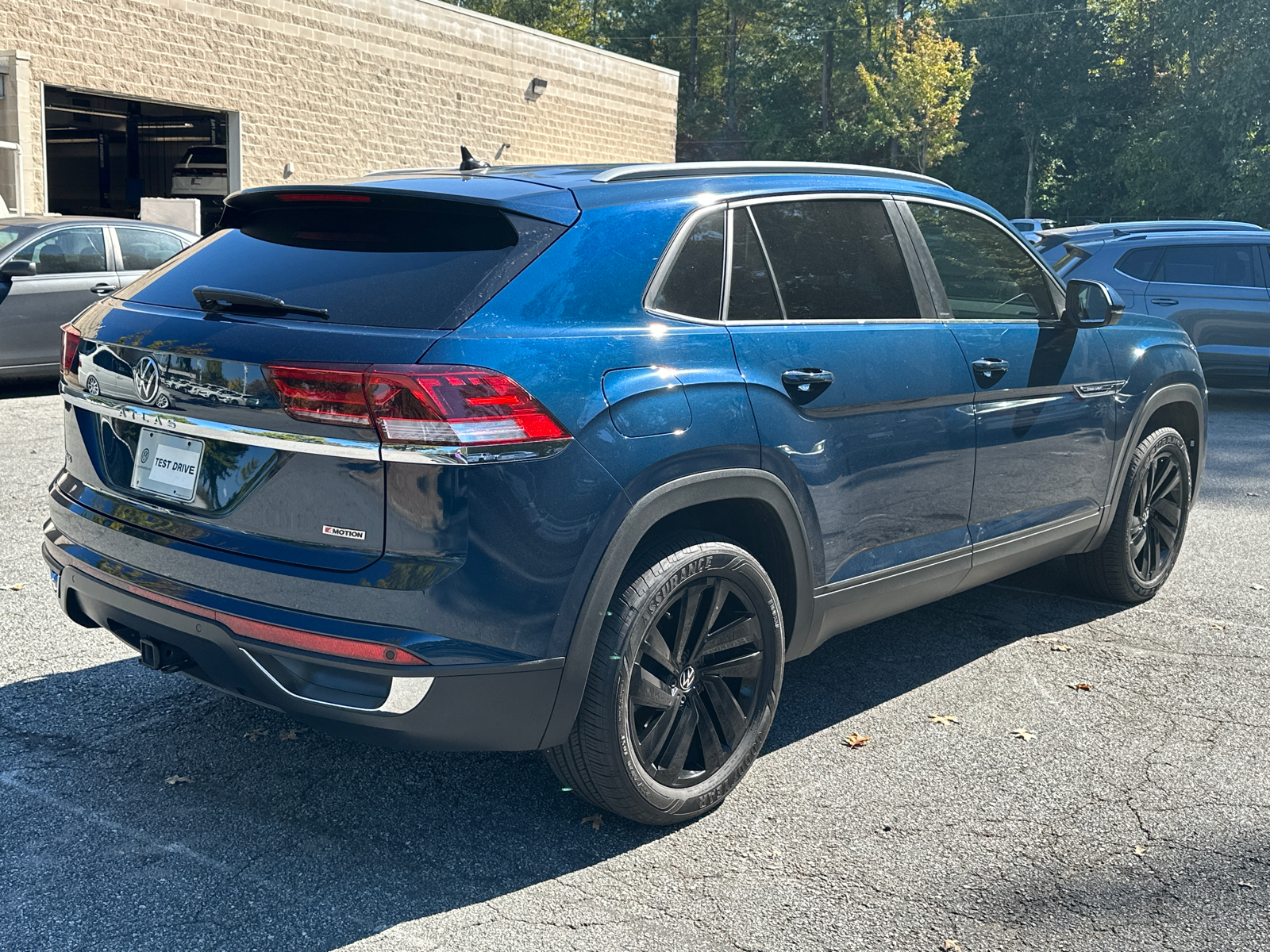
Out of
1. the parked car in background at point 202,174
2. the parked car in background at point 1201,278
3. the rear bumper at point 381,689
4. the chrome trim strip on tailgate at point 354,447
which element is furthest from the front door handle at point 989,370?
the parked car in background at point 202,174

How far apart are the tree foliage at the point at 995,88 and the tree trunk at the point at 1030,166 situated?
9 cm

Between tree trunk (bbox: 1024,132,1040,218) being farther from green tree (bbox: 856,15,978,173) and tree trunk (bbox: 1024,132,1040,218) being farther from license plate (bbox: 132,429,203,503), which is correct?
license plate (bbox: 132,429,203,503)

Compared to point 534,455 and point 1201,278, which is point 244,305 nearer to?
point 534,455

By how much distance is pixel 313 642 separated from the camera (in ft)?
9.35

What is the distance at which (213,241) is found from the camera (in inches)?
144

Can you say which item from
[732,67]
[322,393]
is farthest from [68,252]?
[732,67]

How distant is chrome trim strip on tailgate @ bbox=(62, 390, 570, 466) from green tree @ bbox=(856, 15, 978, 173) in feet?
174

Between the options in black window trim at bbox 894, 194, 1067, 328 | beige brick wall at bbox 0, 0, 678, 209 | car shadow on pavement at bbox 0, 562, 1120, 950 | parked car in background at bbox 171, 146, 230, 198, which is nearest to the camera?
car shadow on pavement at bbox 0, 562, 1120, 950

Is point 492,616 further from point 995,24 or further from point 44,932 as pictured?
point 995,24

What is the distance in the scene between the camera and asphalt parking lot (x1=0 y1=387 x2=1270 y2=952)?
2900 mm

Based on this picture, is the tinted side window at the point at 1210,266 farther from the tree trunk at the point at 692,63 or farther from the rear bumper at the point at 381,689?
the tree trunk at the point at 692,63

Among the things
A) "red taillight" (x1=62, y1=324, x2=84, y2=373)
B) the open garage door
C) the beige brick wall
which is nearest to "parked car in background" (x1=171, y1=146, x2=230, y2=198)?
the open garage door

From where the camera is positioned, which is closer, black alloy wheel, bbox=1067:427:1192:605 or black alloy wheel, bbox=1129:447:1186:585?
black alloy wheel, bbox=1067:427:1192:605

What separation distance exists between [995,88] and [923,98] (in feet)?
30.0
